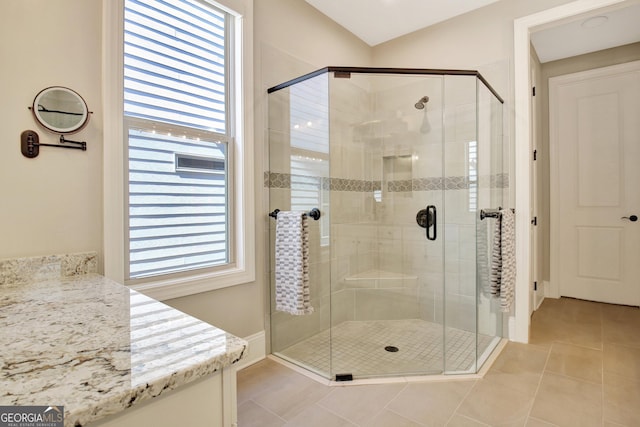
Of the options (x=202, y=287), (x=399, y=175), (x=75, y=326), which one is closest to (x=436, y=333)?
(x=399, y=175)

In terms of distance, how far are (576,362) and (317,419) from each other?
1.88 metres

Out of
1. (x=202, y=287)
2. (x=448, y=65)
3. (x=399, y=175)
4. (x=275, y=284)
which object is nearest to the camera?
(x=202, y=287)

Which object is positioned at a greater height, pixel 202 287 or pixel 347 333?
pixel 202 287

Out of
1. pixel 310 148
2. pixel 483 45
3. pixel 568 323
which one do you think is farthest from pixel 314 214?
pixel 568 323

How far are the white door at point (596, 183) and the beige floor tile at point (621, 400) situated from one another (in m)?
1.99

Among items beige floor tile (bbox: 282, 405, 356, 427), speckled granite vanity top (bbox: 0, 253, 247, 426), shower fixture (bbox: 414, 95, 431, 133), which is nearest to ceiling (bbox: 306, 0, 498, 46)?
shower fixture (bbox: 414, 95, 431, 133)

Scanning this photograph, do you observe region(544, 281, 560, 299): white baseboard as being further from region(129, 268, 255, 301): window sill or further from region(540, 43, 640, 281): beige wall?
region(129, 268, 255, 301): window sill

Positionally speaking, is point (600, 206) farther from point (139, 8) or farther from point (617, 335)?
point (139, 8)

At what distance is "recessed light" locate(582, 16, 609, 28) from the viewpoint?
2850 mm

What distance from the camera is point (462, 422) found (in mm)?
1673

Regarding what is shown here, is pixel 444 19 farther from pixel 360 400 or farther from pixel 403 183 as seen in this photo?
pixel 360 400

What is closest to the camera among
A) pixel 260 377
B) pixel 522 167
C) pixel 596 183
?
pixel 260 377

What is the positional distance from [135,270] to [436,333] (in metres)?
2.21

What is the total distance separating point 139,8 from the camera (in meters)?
1.82
